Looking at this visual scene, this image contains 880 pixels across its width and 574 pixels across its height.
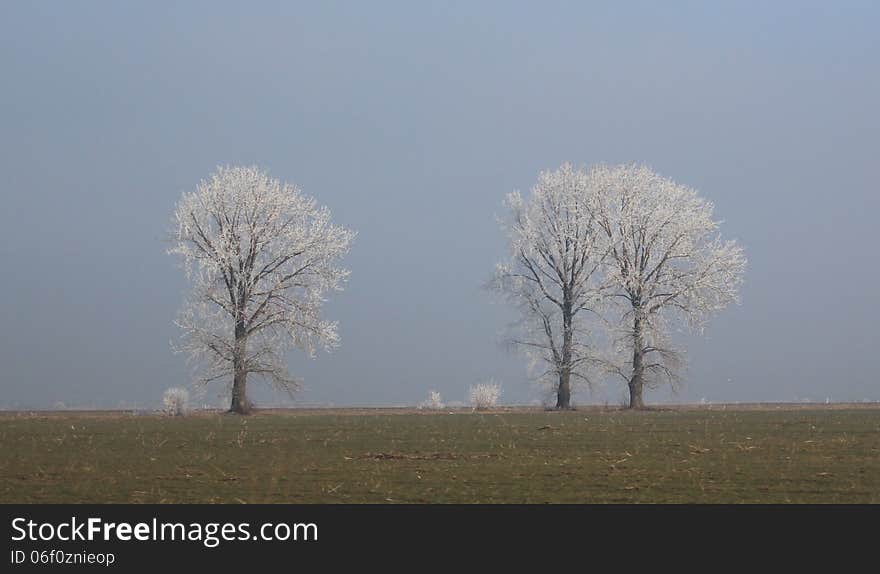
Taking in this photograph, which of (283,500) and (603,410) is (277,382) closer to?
(603,410)

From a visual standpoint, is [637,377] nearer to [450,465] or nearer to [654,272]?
[654,272]

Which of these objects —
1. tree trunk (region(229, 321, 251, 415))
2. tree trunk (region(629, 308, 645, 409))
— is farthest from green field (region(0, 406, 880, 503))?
tree trunk (region(629, 308, 645, 409))

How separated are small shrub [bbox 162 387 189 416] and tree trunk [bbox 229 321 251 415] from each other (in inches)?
93.6

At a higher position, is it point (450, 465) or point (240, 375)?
point (240, 375)

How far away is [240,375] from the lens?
53.0 meters

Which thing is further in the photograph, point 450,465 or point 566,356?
point 566,356

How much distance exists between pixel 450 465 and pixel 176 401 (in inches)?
1402

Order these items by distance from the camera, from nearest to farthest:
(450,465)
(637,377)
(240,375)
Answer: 1. (450,465)
2. (240,375)
3. (637,377)

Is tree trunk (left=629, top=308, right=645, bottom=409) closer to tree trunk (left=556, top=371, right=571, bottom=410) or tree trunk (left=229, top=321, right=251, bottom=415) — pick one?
tree trunk (left=556, top=371, right=571, bottom=410)

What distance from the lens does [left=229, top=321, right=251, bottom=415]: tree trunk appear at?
52.9m

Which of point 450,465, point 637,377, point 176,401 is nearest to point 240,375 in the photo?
point 176,401

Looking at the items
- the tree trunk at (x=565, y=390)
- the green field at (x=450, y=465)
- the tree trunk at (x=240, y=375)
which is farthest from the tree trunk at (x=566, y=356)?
the green field at (x=450, y=465)

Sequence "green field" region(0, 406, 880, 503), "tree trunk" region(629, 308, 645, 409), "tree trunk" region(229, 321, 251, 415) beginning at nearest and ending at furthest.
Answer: "green field" region(0, 406, 880, 503), "tree trunk" region(229, 321, 251, 415), "tree trunk" region(629, 308, 645, 409)
